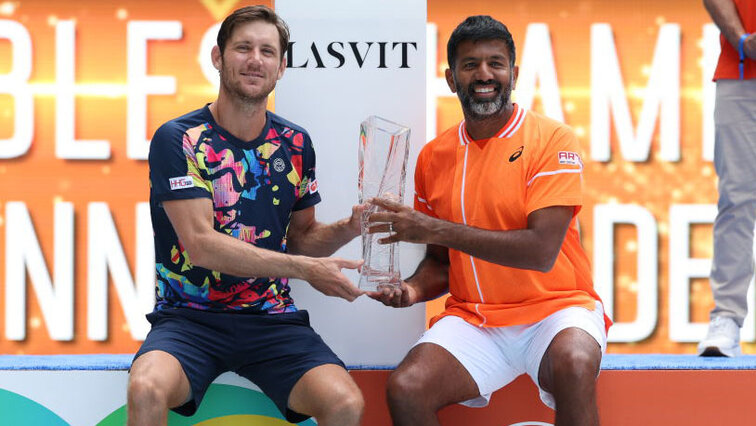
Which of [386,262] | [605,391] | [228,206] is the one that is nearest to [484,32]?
[386,262]

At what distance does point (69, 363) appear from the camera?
9.10 ft

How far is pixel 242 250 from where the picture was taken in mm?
2455

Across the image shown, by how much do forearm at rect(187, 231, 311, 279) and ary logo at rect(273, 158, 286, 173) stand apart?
0.29 meters

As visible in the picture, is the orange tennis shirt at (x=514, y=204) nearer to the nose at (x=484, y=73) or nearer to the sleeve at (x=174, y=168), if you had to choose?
the nose at (x=484, y=73)

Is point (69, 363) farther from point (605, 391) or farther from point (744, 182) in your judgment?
point (744, 182)

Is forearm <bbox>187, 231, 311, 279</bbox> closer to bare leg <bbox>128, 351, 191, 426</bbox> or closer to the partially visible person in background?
bare leg <bbox>128, 351, 191, 426</bbox>

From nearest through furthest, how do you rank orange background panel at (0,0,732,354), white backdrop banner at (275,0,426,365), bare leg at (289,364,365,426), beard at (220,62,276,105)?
bare leg at (289,364,365,426) → beard at (220,62,276,105) → white backdrop banner at (275,0,426,365) → orange background panel at (0,0,732,354)

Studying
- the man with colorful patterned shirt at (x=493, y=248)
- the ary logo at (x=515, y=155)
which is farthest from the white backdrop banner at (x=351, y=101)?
the ary logo at (x=515, y=155)

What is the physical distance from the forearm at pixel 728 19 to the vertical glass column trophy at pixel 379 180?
45.7 inches

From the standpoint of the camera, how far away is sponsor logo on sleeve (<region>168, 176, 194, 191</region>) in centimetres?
249

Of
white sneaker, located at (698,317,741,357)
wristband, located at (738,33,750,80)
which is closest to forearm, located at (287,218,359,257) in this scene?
white sneaker, located at (698,317,741,357)

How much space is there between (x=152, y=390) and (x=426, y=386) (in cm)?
71

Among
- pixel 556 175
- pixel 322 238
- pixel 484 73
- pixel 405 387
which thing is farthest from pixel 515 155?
pixel 405 387

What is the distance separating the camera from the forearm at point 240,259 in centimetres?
245
